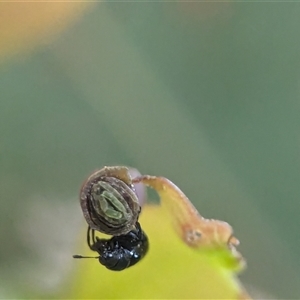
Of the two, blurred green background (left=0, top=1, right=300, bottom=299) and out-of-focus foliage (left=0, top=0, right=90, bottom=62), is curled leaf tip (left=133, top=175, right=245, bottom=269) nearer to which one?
blurred green background (left=0, top=1, right=300, bottom=299)

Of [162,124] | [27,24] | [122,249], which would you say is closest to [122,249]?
[122,249]

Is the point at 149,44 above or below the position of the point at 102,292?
above

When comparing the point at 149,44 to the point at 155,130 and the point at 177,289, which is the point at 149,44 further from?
the point at 177,289

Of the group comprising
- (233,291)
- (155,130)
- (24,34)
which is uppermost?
(24,34)

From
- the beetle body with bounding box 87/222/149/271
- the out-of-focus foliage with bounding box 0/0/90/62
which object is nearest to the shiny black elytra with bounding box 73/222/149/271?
the beetle body with bounding box 87/222/149/271

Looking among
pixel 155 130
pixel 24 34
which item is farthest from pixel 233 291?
pixel 24 34
